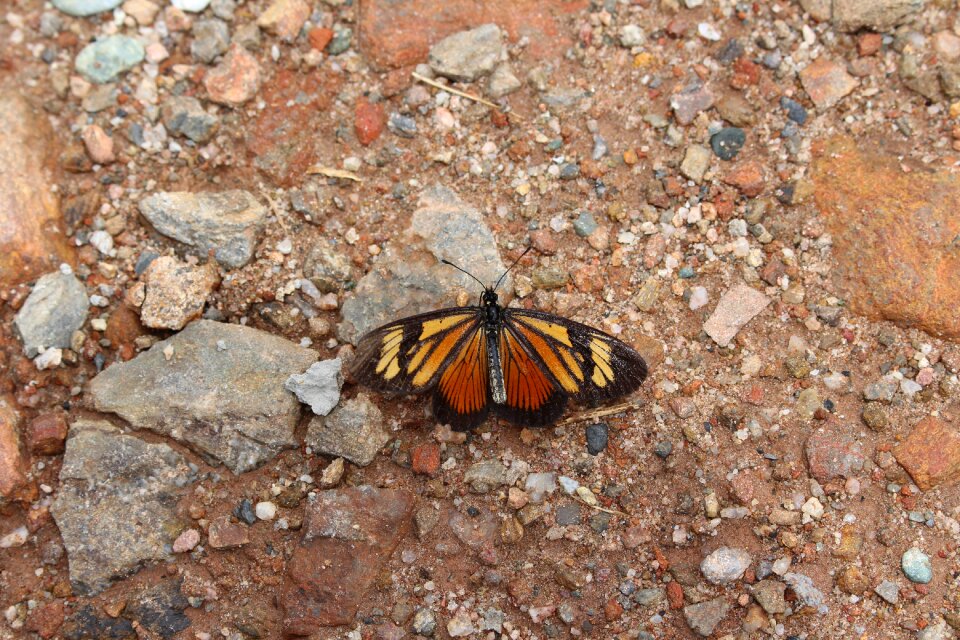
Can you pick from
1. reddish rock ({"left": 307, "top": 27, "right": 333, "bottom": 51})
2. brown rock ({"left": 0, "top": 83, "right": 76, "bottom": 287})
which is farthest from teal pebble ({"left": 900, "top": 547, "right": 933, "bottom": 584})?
brown rock ({"left": 0, "top": 83, "right": 76, "bottom": 287})

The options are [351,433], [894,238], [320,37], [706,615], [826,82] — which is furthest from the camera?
[320,37]

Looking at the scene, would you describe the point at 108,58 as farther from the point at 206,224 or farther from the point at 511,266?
the point at 511,266

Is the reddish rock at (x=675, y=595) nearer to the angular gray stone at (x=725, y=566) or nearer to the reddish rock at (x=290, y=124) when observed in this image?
the angular gray stone at (x=725, y=566)

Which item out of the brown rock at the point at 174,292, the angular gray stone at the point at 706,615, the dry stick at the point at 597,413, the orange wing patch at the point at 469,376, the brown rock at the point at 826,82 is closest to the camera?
the angular gray stone at the point at 706,615

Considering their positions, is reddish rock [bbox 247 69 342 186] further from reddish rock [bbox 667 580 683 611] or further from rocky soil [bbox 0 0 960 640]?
reddish rock [bbox 667 580 683 611]

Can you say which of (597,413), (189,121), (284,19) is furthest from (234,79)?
(597,413)

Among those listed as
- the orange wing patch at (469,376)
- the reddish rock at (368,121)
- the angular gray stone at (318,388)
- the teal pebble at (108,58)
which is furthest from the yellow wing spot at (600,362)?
the teal pebble at (108,58)
